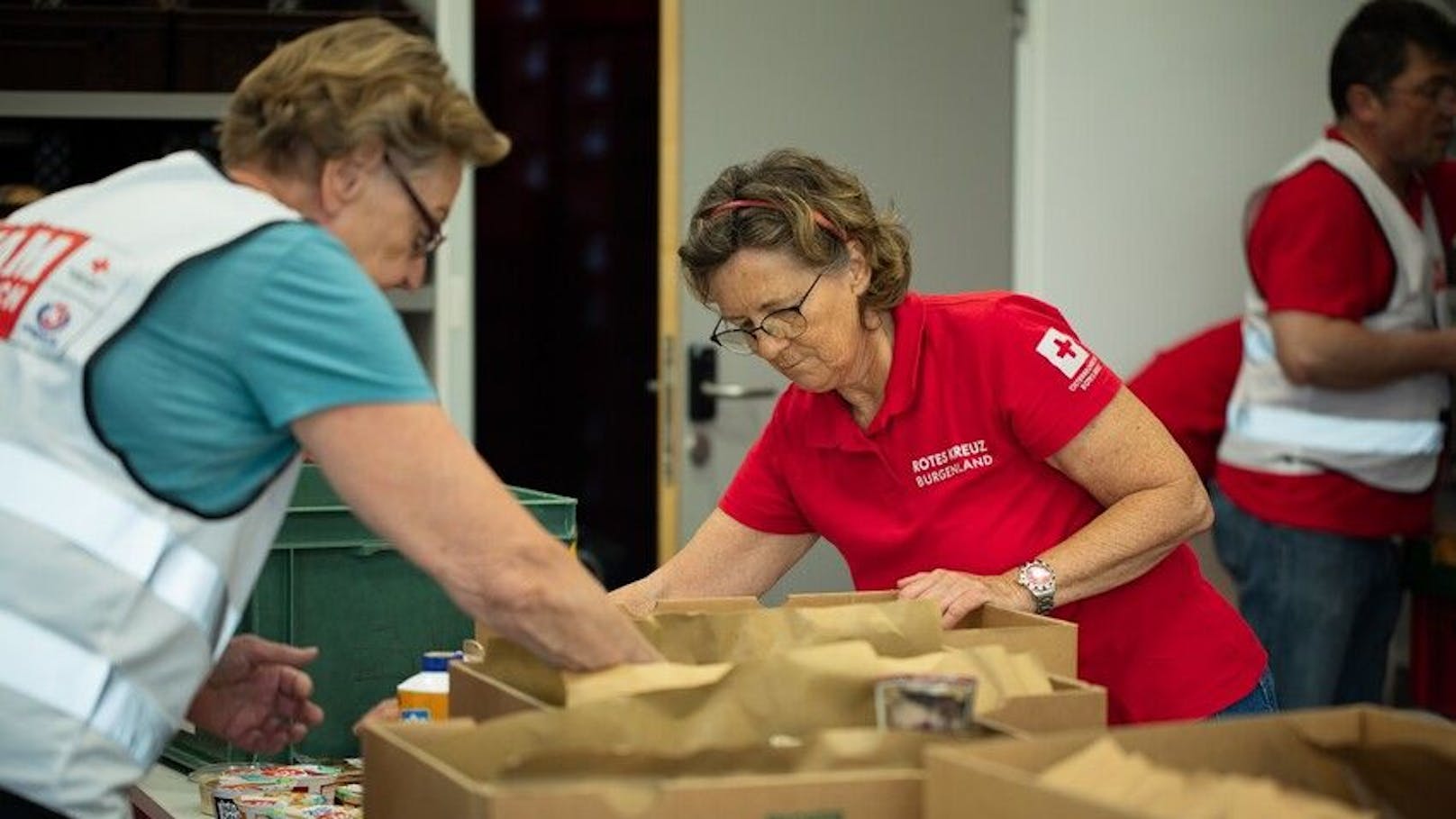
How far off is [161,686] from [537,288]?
5.15m

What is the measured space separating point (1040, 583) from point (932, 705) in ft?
2.49

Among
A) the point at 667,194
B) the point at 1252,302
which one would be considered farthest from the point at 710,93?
the point at 1252,302

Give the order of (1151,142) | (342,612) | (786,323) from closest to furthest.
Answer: (786,323) < (342,612) < (1151,142)

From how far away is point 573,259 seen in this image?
684 centimetres

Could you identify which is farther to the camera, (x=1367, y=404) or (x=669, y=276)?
(x=669, y=276)

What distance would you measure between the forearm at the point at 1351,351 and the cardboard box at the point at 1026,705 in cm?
231

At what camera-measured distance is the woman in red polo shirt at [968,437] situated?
241 centimetres

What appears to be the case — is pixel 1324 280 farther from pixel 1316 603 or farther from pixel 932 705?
pixel 932 705

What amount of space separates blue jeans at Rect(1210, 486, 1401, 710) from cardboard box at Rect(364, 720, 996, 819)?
102 inches

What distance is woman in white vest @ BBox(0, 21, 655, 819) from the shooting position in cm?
167

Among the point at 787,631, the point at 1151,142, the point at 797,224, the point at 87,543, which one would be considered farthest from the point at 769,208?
the point at 1151,142

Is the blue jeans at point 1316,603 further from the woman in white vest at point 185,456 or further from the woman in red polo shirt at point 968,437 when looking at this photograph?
the woman in white vest at point 185,456

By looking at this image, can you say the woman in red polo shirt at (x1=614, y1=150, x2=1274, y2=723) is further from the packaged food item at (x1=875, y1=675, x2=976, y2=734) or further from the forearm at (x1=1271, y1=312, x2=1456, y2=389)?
the forearm at (x1=1271, y1=312, x2=1456, y2=389)

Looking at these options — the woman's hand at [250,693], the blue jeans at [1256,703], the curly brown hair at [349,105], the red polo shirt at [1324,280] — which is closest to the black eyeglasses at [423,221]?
the curly brown hair at [349,105]
